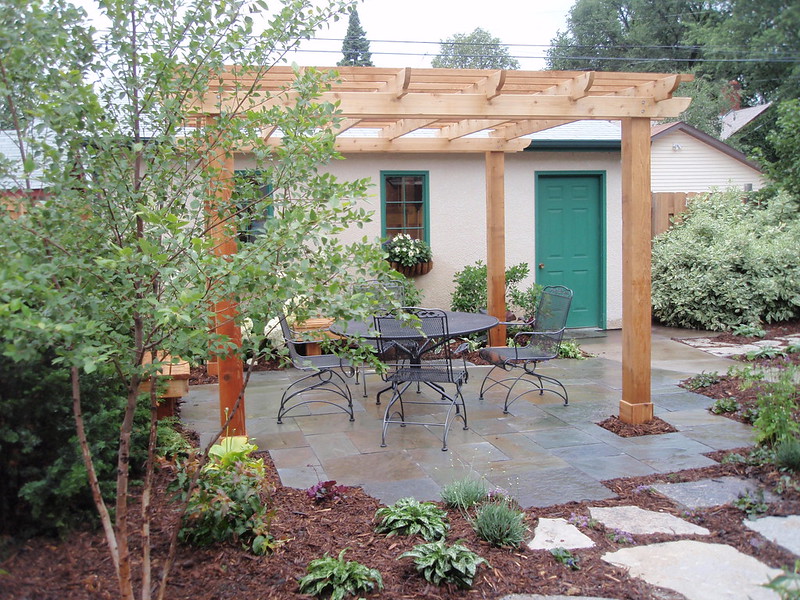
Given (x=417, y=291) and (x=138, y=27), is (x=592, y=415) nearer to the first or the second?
(x=417, y=291)

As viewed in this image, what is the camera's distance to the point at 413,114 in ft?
16.3

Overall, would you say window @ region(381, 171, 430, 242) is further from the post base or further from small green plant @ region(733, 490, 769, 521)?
small green plant @ region(733, 490, 769, 521)

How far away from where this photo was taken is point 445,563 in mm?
2926

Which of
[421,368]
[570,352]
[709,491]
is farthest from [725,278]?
[709,491]

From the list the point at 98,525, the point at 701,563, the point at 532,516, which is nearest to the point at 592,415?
the point at 532,516

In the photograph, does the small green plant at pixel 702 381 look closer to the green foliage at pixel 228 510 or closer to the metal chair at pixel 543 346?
the metal chair at pixel 543 346

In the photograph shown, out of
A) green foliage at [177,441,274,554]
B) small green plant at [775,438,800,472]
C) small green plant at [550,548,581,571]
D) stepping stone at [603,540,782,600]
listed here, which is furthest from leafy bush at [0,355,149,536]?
small green plant at [775,438,800,472]

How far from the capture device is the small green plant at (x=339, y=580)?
9.05ft

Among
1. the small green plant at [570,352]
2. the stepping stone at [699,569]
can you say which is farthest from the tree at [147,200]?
the small green plant at [570,352]

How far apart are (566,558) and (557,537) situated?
26 centimetres

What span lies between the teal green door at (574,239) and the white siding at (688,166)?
8.02 m

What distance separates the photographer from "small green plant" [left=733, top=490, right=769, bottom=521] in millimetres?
3586

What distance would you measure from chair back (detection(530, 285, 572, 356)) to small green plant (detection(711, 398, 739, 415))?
1.39 meters

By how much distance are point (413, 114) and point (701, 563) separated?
3.37 m
